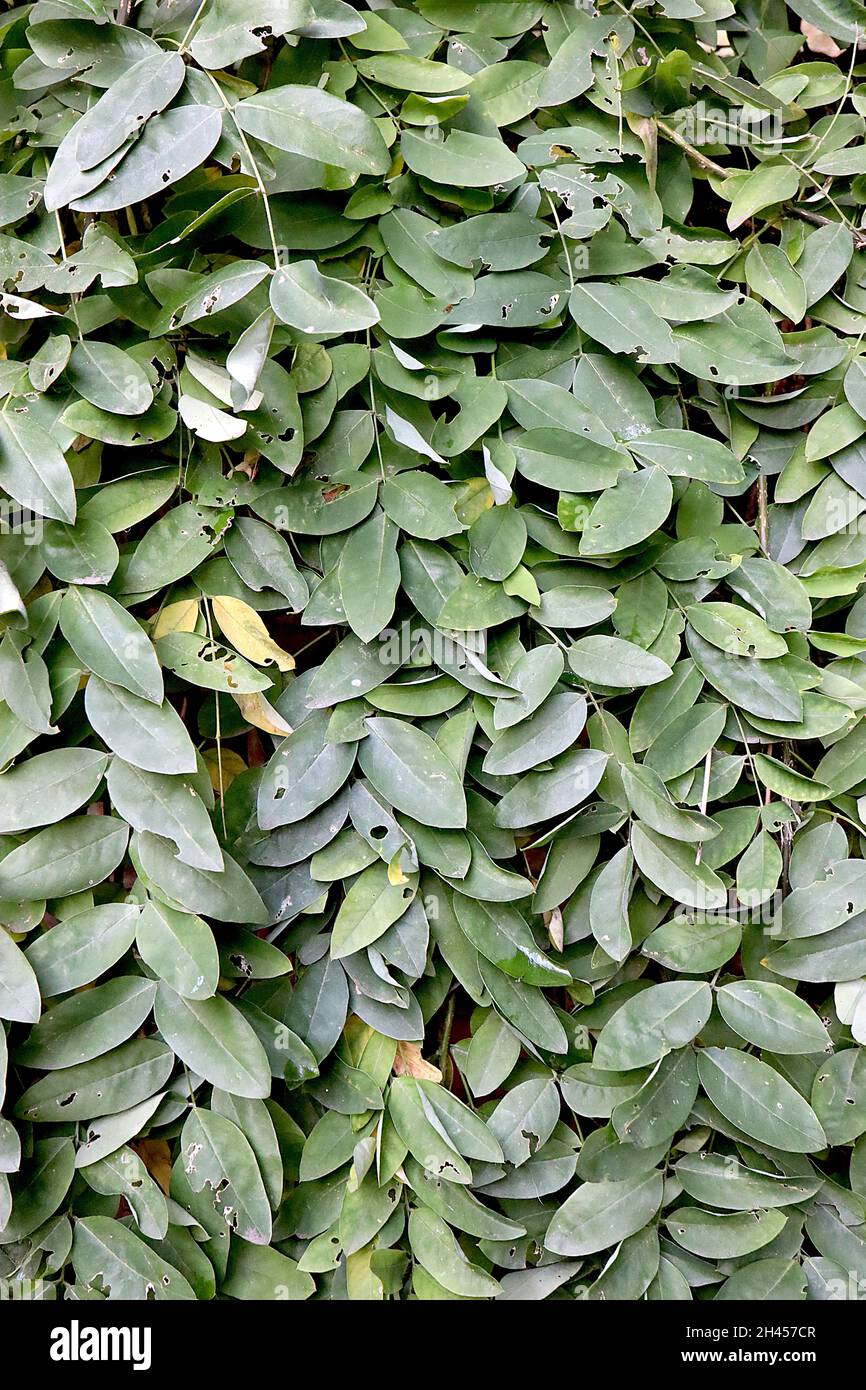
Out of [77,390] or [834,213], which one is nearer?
[77,390]

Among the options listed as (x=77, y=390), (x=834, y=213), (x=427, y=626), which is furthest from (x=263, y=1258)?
(x=834, y=213)

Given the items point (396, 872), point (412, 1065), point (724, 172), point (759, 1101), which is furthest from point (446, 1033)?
point (724, 172)

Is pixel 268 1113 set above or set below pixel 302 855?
below

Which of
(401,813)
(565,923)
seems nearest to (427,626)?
(401,813)

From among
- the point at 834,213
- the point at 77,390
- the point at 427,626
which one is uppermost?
the point at 834,213

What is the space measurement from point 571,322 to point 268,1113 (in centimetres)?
79

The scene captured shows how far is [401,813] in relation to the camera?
35.8 inches

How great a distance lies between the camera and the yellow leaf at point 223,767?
0.93 m

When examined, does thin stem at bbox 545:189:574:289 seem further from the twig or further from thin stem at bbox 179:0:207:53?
thin stem at bbox 179:0:207:53

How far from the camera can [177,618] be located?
90 cm

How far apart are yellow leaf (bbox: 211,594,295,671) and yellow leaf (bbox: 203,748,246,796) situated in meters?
0.11

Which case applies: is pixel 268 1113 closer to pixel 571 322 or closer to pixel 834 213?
pixel 571 322

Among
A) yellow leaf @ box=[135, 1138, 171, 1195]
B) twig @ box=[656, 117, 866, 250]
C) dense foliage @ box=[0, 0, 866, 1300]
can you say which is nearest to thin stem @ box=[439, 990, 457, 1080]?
dense foliage @ box=[0, 0, 866, 1300]

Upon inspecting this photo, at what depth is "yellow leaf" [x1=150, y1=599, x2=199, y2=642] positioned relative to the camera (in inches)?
35.4
